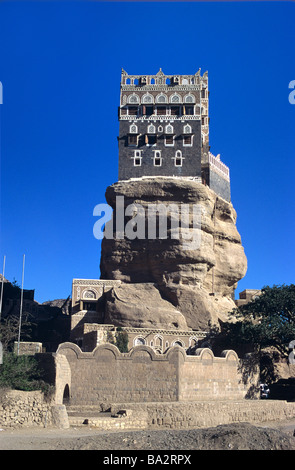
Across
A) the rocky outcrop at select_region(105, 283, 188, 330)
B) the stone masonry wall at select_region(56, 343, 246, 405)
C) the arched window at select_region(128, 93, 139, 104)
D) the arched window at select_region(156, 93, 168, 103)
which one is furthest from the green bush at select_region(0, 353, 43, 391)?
the arched window at select_region(156, 93, 168, 103)

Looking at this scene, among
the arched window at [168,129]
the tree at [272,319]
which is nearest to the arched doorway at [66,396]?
Answer: the tree at [272,319]

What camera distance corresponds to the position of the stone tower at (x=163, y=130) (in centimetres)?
5031

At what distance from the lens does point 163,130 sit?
51.5 metres

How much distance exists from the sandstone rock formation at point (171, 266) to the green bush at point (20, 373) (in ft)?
51.9

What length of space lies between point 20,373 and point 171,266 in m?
22.1

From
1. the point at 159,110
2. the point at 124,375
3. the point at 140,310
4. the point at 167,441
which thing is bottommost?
the point at 167,441

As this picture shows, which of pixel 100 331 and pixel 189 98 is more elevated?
pixel 189 98

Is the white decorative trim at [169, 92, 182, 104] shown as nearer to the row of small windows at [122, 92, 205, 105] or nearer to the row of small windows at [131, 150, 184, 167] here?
the row of small windows at [122, 92, 205, 105]

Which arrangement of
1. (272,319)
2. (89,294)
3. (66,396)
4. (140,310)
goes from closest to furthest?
(66,396) < (272,319) < (140,310) < (89,294)

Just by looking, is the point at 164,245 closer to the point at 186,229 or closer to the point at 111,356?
the point at 186,229

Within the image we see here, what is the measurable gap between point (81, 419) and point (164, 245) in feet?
75.1

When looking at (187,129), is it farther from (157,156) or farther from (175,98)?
(157,156)

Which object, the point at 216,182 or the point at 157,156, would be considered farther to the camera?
the point at 216,182

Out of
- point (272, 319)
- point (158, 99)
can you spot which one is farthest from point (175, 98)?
point (272, 319)
